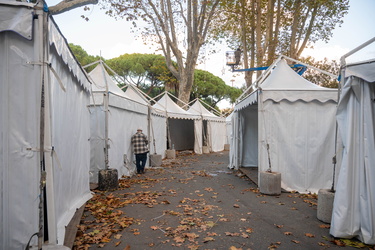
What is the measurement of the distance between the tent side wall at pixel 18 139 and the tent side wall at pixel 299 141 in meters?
6.12

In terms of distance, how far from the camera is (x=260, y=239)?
4.23 m

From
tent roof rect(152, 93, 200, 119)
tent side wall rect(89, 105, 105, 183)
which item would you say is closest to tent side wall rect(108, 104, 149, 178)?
tent side wall rect(89, 105, 105, 183)

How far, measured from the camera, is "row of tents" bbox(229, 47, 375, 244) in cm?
425

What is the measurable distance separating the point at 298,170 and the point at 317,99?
6.47 ft

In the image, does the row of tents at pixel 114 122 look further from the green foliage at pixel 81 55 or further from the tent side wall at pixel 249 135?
the green foliage at pixel 81 55

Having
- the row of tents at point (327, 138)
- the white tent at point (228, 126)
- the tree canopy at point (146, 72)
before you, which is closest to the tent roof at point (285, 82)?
the row of tents at point (327, 138)

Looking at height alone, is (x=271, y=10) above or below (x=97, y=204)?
above

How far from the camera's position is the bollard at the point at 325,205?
16.1 ft

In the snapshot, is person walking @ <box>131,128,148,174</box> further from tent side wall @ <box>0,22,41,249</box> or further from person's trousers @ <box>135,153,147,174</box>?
tent side wall @ <box>0,22,41,249</box>

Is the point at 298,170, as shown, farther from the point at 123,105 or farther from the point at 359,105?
the point at 123,105

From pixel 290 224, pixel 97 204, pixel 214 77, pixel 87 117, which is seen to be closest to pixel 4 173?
pixel 97 204

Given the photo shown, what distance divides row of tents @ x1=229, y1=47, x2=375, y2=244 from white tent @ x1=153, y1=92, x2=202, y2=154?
8886 mm

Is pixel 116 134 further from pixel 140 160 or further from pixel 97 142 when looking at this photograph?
pixel 140 160

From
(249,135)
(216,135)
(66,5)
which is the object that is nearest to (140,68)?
(216,135)
